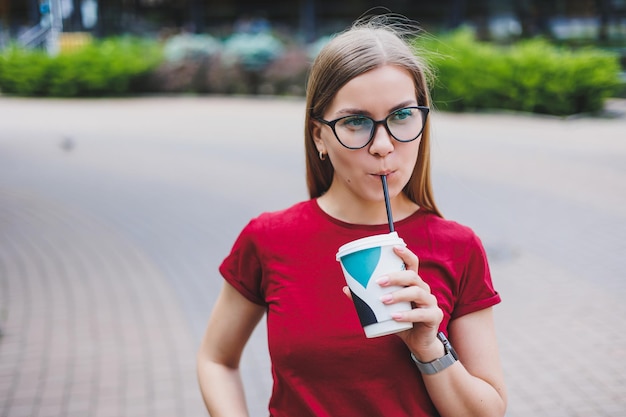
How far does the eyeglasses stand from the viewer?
5.21ft

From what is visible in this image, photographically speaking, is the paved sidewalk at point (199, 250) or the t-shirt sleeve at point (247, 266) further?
the paved sidewalk at point (199, 250)

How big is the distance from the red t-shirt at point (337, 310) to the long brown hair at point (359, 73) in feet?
0.39

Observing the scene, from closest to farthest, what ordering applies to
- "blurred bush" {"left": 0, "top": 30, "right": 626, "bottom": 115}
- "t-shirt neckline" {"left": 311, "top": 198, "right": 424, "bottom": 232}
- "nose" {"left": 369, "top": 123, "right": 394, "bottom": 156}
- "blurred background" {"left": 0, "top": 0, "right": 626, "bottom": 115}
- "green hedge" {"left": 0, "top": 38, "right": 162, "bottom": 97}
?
"nose" {"left": 369, "top": 123, "right": 394, "bottom": 156} → "t-shirt neckline" {"left": 311, "top": 198, "right": 424, "bottom": 232} → "blurred background" {"left": 0, "top": 0, "right": 626, "bottom": 115} → "blurred bush" {"left": 0, "top": 30, "right": 626, "bottom": 115} → "green hedge" {"left": 0, "top": 38, "right": 162, "bottom": 97}

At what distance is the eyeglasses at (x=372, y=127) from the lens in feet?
5.21

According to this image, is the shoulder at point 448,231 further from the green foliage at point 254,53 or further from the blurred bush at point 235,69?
the green foliage at point 254,53

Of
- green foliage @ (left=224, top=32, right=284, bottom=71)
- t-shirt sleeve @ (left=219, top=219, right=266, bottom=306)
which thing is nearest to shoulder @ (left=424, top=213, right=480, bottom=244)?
t-shirt sleeve @ (left=219, top=219, right=266, bottom=306)

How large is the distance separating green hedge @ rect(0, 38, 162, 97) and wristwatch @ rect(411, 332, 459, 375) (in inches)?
797

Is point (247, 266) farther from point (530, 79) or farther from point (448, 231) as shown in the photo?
point (530, 79)

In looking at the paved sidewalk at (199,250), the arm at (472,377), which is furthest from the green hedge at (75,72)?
the arm at (472,377)

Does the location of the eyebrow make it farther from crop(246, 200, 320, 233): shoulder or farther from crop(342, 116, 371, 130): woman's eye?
crop(246, 200, 320, 233): shoulder

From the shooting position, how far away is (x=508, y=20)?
21828 millimetres

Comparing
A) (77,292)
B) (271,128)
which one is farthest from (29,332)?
(271,128)

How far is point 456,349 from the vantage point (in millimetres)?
1636

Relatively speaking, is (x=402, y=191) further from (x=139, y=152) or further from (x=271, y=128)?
(x=271, y=128)
